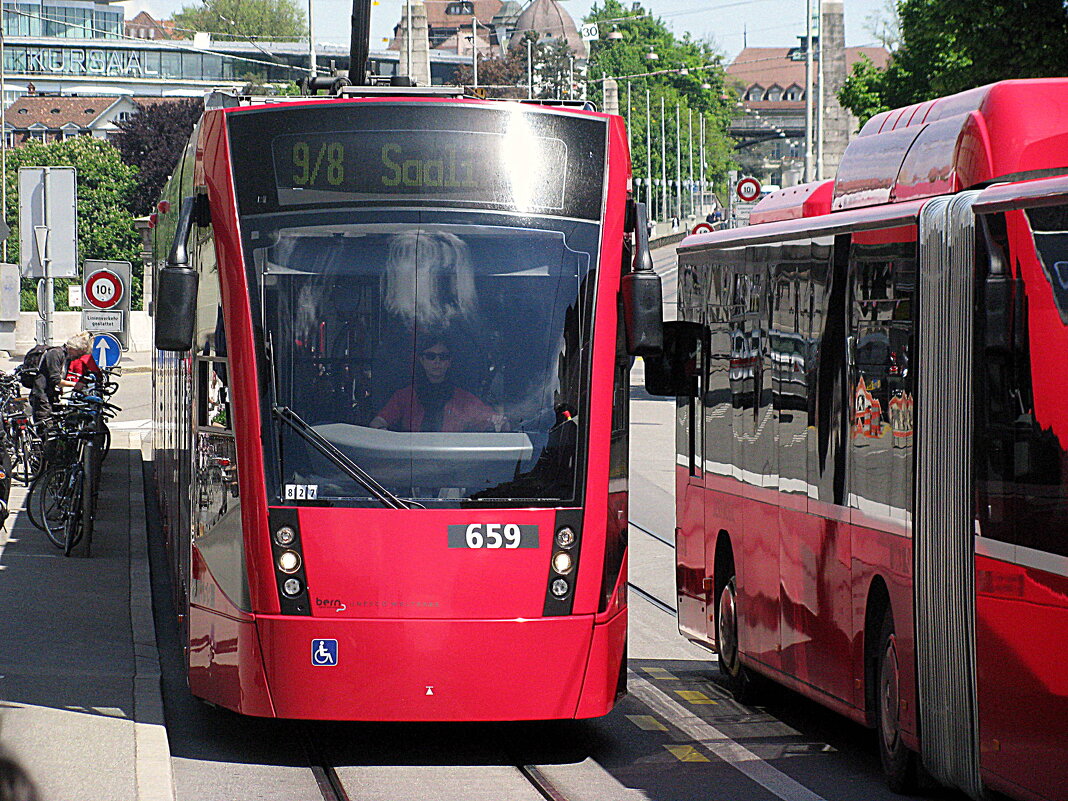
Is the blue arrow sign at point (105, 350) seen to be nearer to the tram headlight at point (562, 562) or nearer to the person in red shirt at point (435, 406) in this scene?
the person in red shirt at point (435, 406)

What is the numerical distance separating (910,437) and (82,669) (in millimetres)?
5270

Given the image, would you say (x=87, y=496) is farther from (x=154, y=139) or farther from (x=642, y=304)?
(x=154, y=139)

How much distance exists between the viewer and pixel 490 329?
867 centimetres

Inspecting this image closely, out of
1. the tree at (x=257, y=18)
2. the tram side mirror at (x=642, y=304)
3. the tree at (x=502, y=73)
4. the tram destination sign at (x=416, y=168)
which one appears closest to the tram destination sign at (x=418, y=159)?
the tram destination sign at (x=416, y=168)

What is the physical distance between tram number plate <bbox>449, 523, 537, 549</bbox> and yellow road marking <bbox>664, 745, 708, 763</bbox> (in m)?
1.54

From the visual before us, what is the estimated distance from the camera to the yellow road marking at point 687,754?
364 inches

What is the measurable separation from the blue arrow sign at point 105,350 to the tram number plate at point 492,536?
15985 mm

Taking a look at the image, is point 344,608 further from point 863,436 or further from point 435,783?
point 863,436

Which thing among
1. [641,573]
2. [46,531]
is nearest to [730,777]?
[641,573]

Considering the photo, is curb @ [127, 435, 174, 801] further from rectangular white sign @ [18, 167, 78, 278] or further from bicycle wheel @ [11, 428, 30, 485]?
rectangular white sign @ [18, 167, 78, 278]

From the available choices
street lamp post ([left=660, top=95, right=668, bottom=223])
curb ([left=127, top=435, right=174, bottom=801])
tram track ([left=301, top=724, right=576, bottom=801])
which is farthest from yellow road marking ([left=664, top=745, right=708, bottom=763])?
→ street lamp post ([left=660, top=95, right=668, bottom=223])

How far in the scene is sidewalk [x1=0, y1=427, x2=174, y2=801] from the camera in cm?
792

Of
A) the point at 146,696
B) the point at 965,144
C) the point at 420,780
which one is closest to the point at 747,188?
the point at 146,696

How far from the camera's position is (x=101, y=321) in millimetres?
23672
